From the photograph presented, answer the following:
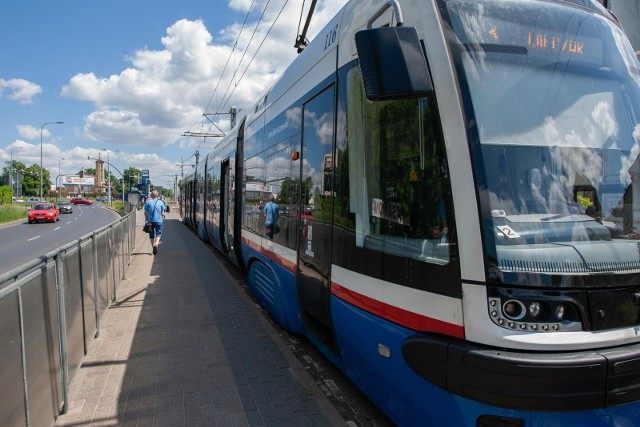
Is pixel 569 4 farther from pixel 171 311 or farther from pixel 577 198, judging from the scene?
pixel 171 311

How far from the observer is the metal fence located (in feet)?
8.41

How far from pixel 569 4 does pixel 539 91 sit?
2.55ft

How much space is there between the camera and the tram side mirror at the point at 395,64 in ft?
7.64

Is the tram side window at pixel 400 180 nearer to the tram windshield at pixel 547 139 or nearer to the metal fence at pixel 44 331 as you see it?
the tram windshield at pixel 547 139

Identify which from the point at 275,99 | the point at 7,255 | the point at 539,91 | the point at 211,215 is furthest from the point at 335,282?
the point at 7,255

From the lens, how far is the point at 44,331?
10.5 feet

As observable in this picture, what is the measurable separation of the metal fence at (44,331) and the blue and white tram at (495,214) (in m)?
2.12

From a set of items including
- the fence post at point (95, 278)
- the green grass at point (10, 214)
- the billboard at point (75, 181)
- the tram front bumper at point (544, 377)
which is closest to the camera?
the tram front bumper at point (544, 377)

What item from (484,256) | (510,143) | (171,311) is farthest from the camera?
(171,311)

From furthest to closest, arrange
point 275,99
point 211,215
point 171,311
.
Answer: point 211,215 → point 171,311 → point 275,99

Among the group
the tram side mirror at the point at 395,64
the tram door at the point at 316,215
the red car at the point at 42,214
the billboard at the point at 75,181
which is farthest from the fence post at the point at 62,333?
the billboard at the point at 75,181

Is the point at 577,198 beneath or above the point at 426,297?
above

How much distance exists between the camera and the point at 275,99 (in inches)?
229

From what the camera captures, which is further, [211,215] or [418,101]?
[211,215]
